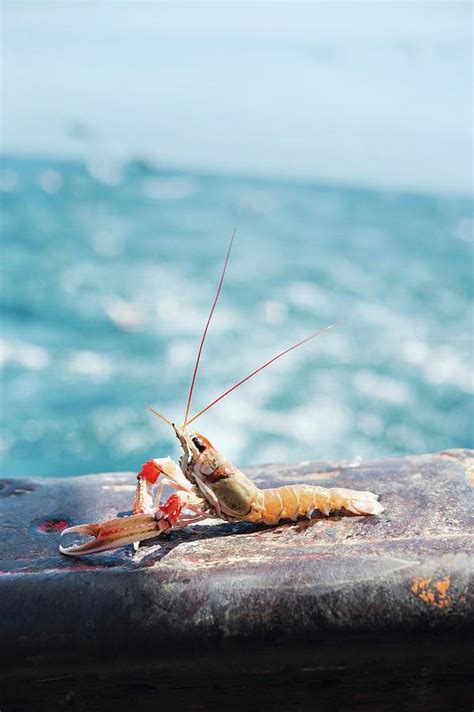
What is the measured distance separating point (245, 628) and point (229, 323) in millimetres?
6553

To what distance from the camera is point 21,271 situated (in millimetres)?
9406

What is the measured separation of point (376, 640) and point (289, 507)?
0.48 metres

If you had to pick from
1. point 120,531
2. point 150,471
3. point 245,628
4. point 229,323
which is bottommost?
point 245,628

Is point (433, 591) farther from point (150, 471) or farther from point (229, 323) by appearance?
point (229, 323)

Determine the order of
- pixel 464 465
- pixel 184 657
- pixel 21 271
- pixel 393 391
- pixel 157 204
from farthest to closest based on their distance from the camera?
pixel 157 204
pixel 21 271
pixel 393 391
pixel 464 465
pixel 184 657

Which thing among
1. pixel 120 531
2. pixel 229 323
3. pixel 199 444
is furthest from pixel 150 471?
pixel 229 323

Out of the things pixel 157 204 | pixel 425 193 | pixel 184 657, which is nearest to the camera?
pixel 184 657

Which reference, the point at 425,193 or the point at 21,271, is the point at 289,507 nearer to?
the point at 21,271

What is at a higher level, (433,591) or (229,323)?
(229,323)

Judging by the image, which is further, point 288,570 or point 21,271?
point 21,271

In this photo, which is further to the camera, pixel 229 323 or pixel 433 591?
pixel 229 323

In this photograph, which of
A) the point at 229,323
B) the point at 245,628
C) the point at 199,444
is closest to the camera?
the point at 245,628

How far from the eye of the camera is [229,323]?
823 centimetres

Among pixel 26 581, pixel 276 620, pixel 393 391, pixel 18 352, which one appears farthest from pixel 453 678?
pixel 18 352
